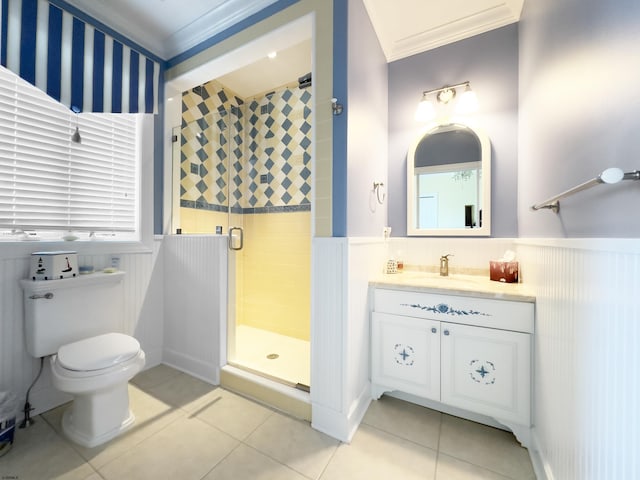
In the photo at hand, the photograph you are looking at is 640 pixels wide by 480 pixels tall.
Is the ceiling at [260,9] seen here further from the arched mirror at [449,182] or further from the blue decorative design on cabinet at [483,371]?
the blue decorative design on cabinet at [483,371]

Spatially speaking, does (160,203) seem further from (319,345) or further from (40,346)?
(319,345)

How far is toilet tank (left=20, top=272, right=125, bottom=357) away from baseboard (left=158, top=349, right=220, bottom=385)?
1.73ft

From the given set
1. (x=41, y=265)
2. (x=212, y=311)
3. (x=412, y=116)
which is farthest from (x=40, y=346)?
(x=412, y=116)

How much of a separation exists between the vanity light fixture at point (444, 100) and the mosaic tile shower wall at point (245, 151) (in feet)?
3.59

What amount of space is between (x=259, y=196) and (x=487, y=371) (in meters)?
2.49

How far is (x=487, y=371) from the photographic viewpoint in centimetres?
139

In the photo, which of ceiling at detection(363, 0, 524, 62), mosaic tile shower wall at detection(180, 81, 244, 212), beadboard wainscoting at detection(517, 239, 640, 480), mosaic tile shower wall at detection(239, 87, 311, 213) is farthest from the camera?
mosaic tile shower wall at detection(239, 87, 311, 213)

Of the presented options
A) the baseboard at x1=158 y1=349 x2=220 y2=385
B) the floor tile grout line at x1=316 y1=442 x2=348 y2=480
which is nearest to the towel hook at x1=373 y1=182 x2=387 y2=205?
the floor tile grout line at x1=316 y1=442 x2=348 y2=480

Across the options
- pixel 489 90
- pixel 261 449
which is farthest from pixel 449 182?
pixel 261 449

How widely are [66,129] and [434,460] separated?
9.58ft

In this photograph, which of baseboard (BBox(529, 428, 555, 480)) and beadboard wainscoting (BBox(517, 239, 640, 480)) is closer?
beadboard wainscoting (BBox(517, 239, 640, 480))

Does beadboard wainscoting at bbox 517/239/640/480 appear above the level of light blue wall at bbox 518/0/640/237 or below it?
below

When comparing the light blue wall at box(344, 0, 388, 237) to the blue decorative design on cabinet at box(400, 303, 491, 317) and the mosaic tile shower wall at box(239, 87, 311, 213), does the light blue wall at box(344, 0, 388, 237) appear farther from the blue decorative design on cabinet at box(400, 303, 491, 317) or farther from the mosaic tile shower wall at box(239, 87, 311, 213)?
the mosaic tile shower wall at box(239, 87, 311, 213)

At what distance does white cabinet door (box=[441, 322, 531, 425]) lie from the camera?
4.33ft
